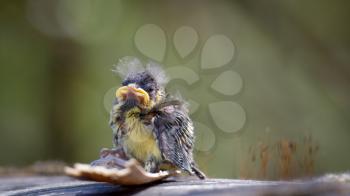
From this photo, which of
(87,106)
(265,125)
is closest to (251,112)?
(265,125)

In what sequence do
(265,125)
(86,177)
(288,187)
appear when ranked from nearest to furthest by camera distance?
(288,187) → (86,177) → (265,125)

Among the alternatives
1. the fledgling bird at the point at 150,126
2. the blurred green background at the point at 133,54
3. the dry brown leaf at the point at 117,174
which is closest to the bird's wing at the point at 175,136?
the fledgling bird at the point at 150,126

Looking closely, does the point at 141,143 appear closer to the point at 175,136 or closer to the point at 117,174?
the point at 175,136

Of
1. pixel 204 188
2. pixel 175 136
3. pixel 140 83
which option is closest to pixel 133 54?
pixel 140 83

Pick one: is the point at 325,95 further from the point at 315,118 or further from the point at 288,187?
the point at 288,187

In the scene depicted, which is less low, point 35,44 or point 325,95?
point 35,44

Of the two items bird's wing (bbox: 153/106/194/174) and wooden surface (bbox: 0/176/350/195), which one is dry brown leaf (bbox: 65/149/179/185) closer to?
wooden surface (bbox: 0/176/350/195)

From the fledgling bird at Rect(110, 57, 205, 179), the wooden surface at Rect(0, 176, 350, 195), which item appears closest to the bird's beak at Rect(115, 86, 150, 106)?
the fledgling bird at Rect(110, 57, 205, 179)

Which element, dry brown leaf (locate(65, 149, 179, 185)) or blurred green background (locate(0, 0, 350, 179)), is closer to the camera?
dry brown leaf (locate(65, 149, 179, 185))

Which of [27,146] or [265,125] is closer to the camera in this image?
[265,125]
